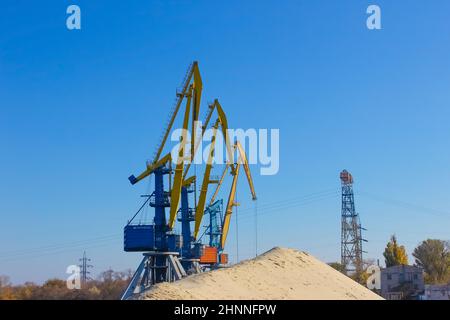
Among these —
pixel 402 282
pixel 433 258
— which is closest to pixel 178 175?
pixel 402 282

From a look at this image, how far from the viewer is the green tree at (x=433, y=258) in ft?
377

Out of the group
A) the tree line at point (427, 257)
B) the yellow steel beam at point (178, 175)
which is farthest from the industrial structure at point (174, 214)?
the tree line at point (427, 257)

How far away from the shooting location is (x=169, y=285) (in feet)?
110

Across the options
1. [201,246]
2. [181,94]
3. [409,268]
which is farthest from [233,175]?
[409,268]

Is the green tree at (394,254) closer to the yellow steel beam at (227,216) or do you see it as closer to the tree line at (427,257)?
the tree line at (427,257)

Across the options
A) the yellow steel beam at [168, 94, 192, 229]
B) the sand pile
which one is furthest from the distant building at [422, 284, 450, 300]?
the yellow steel beam at [168, 94, 192, 229]

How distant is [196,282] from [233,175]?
56855mm

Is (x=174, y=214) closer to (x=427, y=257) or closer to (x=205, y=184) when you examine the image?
(x=205, y=184)

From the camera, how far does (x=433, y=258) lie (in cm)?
11725

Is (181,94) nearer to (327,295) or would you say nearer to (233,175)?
(233,175)

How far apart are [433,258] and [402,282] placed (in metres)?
29.2

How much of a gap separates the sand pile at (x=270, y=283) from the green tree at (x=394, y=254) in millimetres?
76340
